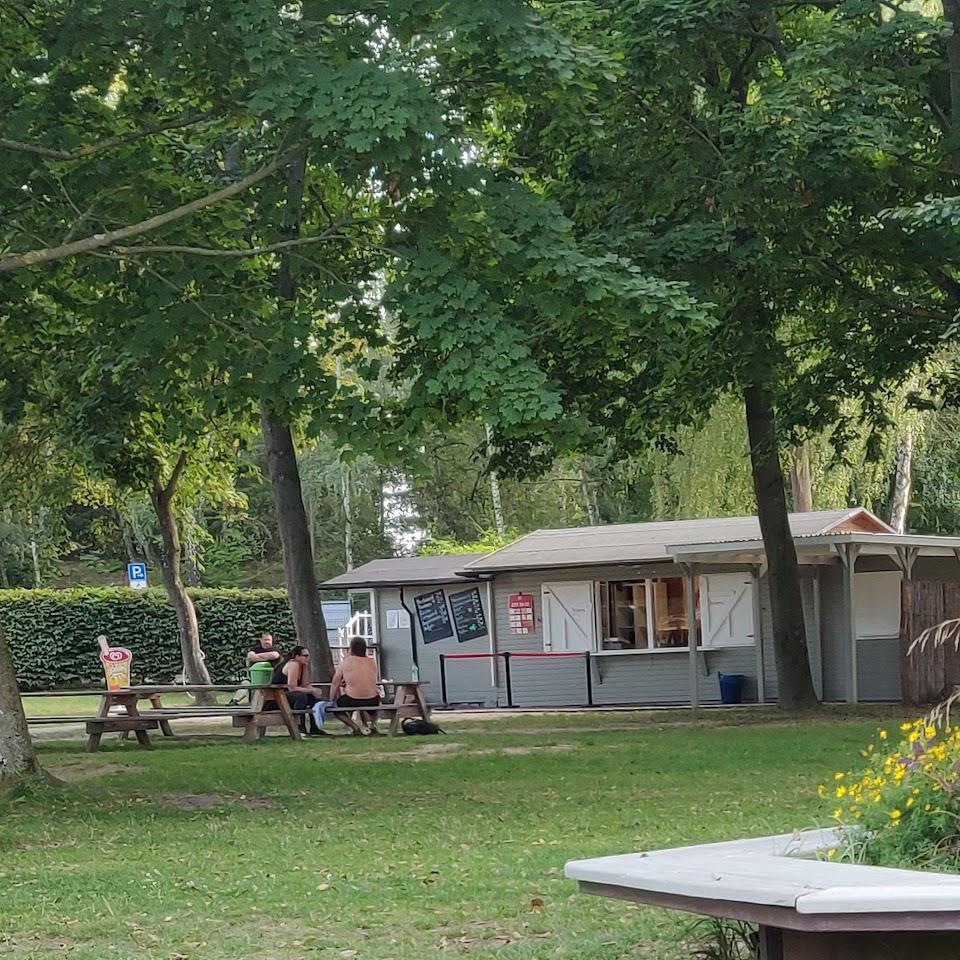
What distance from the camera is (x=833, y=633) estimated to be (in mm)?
27141

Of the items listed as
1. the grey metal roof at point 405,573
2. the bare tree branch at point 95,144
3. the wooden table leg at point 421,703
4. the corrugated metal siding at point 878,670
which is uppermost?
the bare tree branch at point 95,144

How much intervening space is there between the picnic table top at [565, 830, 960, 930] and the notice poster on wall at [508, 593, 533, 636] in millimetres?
24037

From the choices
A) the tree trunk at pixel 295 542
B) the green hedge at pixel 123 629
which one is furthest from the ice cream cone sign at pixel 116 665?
the green hedge at pixel 123 629

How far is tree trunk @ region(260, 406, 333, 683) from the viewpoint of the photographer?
75.0 ft

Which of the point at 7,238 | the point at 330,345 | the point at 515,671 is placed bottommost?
the point at 515,671

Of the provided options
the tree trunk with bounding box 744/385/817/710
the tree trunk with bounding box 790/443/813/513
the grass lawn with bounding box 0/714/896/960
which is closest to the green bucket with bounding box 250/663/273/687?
the grass lawn with bounding box 0/714/896/960

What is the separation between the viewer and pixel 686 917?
7383 mm

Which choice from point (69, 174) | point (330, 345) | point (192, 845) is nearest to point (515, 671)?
point (330, 345)

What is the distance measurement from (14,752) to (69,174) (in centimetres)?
493

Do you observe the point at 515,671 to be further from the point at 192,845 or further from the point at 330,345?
the point at 192,845

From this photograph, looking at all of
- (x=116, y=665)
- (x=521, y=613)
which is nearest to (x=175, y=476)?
(x=116, y=665)

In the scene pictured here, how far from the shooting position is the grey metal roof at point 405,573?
31062 mm

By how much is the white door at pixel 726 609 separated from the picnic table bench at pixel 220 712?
8151 mm

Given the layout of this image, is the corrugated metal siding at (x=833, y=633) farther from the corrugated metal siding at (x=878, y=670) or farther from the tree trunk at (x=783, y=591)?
the tree trunk at (x=783, y=591)
